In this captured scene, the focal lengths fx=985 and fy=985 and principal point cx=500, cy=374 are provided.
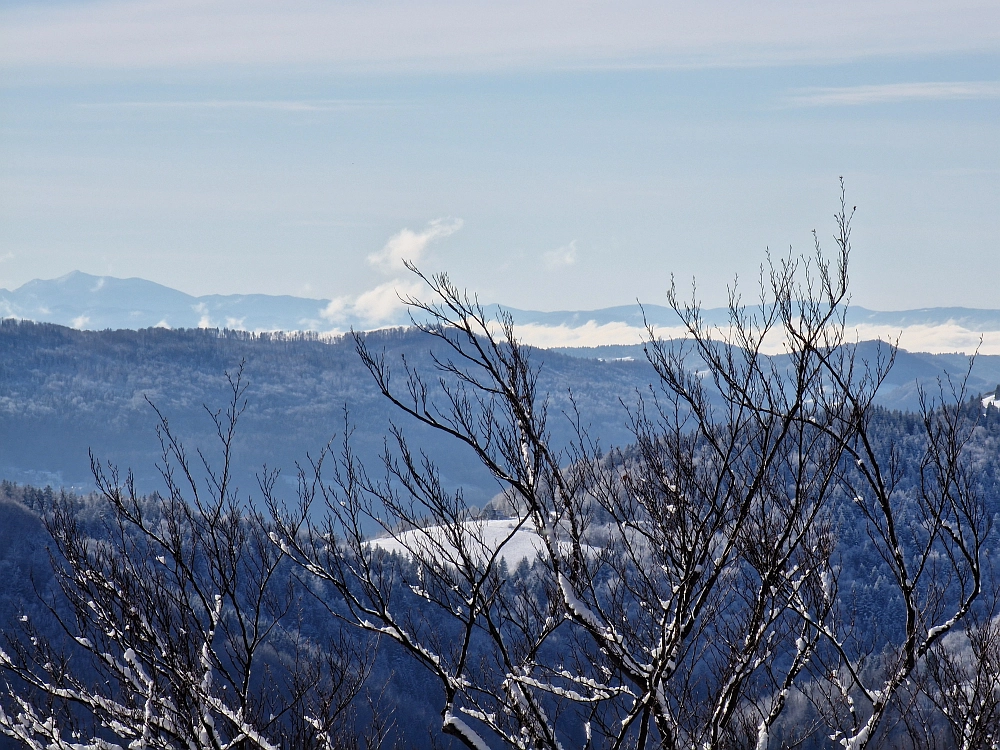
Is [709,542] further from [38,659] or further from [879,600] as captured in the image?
[879,600]

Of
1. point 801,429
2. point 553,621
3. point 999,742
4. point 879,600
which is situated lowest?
point 879,600

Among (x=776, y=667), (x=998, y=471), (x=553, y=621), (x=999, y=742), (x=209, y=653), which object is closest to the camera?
(x=553, y=621)

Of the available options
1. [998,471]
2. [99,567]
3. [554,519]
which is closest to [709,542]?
[554,519]

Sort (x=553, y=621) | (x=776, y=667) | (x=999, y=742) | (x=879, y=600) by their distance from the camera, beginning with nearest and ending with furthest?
1. (x=553, y=621)
2. (x=999, y=742)
3. (x=776, y=667)
4. (x=879, y=600)

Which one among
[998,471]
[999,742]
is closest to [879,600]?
[998,471]

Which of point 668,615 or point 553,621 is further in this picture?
point 553,621

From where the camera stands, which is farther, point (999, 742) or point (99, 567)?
point (999, 742)

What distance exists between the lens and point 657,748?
29.9 feet

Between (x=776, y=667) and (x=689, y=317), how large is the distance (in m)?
106

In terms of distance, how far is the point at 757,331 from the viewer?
30.3 ft

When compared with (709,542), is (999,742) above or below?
below

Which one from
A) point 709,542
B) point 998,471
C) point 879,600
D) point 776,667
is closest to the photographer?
point 709,542

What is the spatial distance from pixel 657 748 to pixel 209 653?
5.30 metres

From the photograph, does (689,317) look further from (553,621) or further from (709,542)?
(553,621)
